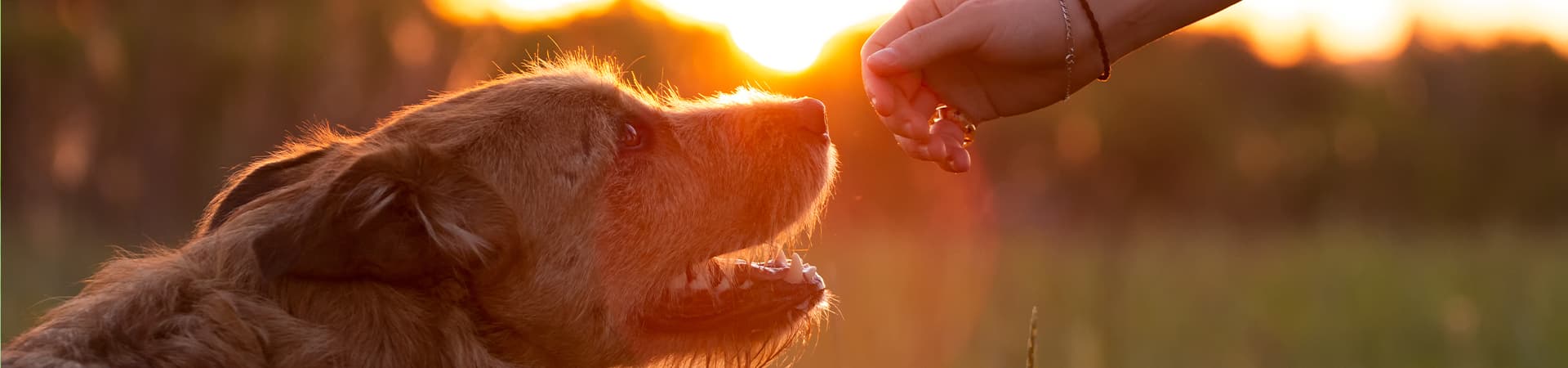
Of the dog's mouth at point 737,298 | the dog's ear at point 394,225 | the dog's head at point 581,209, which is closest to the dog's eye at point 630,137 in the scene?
the dog's head at point 581,209

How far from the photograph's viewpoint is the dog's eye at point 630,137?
3.58 meters

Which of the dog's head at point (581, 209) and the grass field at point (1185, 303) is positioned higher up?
the dog's head at point (581, 209)

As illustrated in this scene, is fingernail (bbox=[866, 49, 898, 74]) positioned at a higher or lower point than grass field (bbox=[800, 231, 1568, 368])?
higher

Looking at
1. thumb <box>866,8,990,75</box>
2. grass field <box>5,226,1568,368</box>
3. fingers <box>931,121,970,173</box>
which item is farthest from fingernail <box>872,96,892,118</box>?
grass field <box>5,226,1568,368</box>

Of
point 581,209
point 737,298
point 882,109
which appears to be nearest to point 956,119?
point 882,109

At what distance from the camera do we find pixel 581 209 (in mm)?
3338

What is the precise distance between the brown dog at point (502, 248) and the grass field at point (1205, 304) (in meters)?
2.16

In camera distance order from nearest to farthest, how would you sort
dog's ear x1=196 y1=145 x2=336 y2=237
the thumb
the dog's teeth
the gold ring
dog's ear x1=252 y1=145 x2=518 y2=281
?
1. dog's ear x1=252 y1=145 x2=518 y2=281
2. dog's ear x1=196 y1=145 x2=336 y2=237
3. the thumb
4. the dog's teeth
5. the gold ring

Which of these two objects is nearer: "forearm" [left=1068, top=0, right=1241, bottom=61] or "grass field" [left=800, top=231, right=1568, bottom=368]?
"forearm" [left=1068, top=0, right=1241, bottom=61]

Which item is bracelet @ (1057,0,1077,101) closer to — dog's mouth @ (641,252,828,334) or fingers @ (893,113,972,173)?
fingers @ (893,113,972,173)

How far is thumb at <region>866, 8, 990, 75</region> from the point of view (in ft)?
10.8

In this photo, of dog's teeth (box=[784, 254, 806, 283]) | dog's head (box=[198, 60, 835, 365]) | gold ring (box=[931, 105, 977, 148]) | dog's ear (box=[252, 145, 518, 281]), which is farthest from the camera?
gold ring (box=[931, 105, 977, 148])

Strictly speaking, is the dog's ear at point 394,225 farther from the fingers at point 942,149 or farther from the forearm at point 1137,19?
the forearm at point 1137,19

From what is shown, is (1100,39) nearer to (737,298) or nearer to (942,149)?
(942,149)
